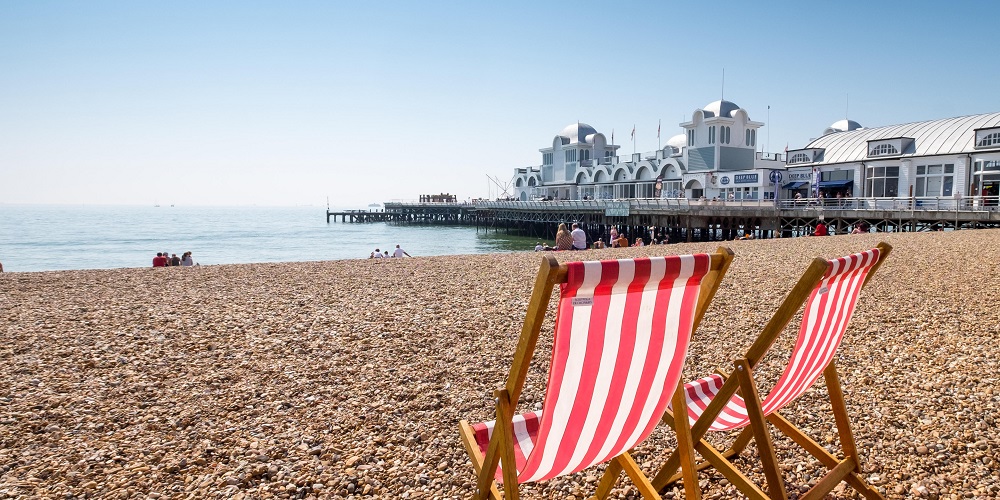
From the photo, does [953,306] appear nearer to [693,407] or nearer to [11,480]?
[693,407]

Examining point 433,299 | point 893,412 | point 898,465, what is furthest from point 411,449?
point 433,299

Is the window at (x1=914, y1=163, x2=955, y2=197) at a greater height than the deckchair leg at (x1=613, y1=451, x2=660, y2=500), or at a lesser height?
greater

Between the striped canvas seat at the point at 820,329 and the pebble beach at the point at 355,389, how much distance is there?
0.55 meters

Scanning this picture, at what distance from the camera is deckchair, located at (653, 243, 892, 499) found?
182 cm

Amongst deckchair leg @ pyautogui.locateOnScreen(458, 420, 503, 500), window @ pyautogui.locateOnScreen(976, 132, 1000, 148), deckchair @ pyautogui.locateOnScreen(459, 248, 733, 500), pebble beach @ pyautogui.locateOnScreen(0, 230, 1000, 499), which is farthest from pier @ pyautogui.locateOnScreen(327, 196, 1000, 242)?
deckchair leg @ pyautogui.locateOnScreen(458, 420, 503, 500)

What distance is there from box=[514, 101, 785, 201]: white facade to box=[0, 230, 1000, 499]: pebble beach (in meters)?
32.6

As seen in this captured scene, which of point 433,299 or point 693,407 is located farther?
point 433,299

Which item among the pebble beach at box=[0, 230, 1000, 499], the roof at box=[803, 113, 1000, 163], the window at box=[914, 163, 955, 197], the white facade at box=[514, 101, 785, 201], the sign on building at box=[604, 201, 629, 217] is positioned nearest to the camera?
the pebble beach at box=[0, 230, 1000, 499]

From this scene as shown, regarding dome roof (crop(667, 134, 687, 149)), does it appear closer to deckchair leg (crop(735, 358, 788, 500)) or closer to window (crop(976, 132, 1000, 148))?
window (crop(976, 132, 1000, 148))

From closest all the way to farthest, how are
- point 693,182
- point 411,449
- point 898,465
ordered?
point 898,465 < point 411,449 < point 693,182

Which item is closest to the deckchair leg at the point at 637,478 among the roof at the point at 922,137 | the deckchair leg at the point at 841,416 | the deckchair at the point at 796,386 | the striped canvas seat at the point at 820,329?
the deckchair at the point at 796,386

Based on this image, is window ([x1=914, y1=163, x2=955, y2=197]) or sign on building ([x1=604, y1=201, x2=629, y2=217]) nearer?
window ([x1=914, y1=163, x2=955, y2=197])

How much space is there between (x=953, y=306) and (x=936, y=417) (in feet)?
11.5

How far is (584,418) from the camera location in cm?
179
